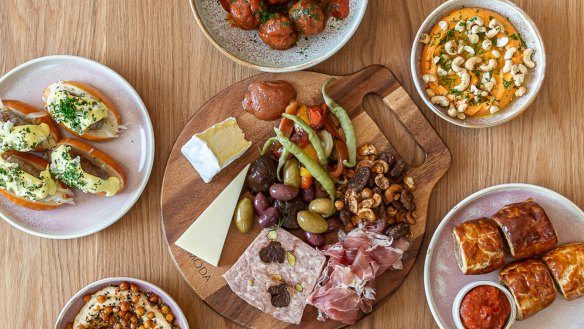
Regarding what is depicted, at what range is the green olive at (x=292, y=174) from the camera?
2.59m

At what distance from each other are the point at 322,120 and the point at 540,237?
3.46ft

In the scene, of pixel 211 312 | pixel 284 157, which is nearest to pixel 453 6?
pixel 284 157

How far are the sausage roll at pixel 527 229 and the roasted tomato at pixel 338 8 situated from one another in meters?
1.12

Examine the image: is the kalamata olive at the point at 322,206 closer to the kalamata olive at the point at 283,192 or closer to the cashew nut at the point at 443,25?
the kalamata olive at the point at 283,192

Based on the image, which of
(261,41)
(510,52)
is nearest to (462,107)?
(510,52)

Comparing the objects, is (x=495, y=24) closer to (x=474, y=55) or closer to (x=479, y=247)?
(x=474, y=55)

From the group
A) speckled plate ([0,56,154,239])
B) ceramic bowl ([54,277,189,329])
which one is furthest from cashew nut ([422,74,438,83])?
ceramic bowl ([54,277,189,329])

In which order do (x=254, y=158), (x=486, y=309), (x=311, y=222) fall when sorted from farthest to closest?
(x=254, y=158)
(x=311, y=222)
(x=486, y=309)

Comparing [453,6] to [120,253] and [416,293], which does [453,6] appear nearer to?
[416,293]

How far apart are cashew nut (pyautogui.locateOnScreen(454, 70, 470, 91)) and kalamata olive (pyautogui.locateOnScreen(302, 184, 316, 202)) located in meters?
0.77

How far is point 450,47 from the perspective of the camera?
8.51ft

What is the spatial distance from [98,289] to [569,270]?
6.76 ft

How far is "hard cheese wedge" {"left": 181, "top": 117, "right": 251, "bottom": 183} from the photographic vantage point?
259 centimetres

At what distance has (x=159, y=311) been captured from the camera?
8.69ft
